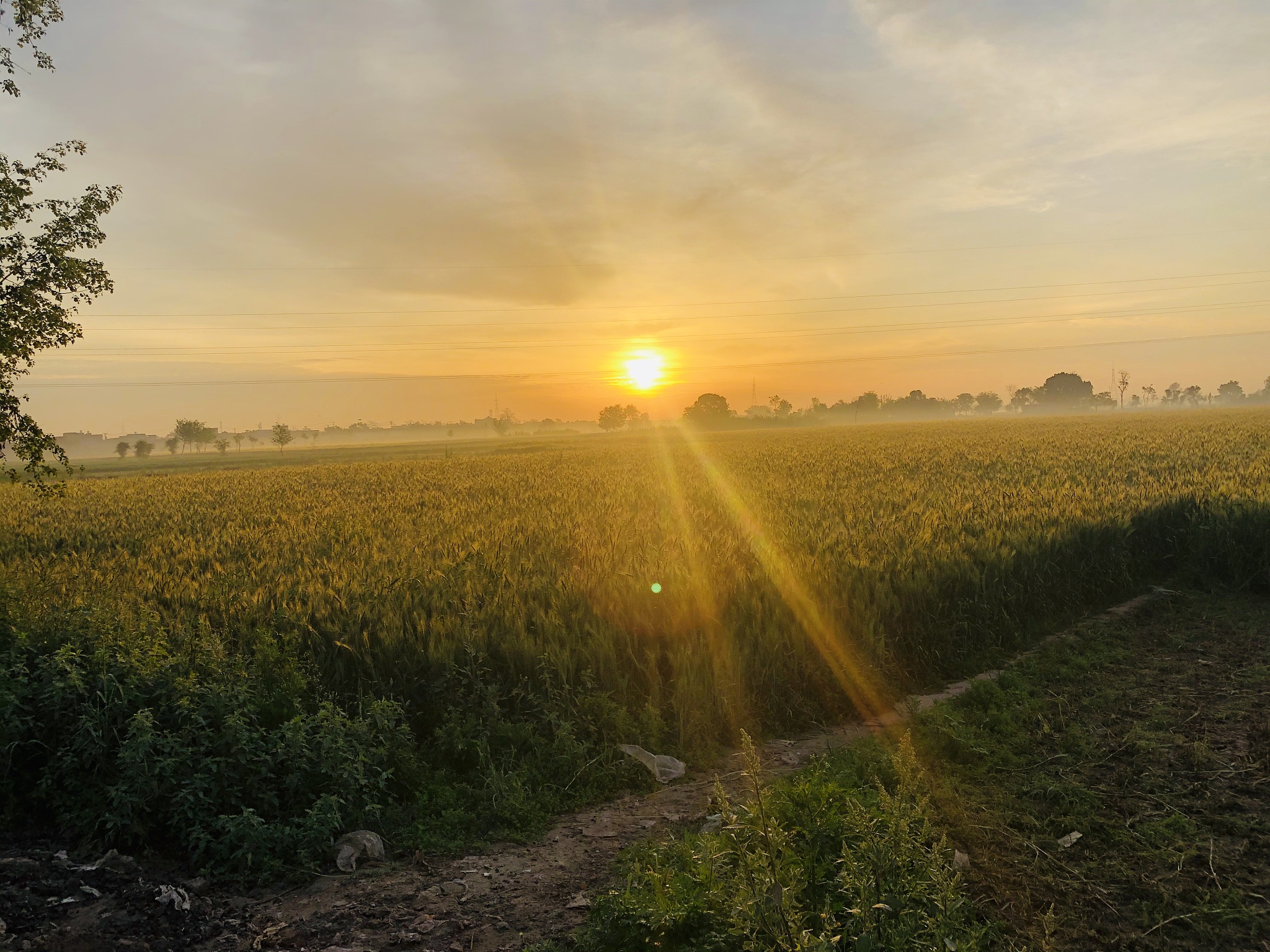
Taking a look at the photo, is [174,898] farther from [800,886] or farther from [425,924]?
[800,886]

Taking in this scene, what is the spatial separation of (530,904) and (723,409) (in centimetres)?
19414

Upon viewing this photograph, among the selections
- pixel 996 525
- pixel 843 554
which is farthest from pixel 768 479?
pixel 843 554

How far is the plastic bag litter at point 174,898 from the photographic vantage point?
4.68 meters

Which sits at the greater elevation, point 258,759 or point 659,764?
point 258,759

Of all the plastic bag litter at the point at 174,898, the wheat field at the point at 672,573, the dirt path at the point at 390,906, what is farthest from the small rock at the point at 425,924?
the wheat field at the point at 672,573

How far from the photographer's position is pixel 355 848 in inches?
211

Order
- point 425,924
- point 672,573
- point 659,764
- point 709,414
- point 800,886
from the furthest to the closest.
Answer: point 709,414
point 672,573
point 659,764
point 425,924
point 800,886

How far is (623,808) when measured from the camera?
5.99 metres

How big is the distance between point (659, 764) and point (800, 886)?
348 centimetres

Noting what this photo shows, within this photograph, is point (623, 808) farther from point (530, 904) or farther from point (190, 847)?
point (190, 847)

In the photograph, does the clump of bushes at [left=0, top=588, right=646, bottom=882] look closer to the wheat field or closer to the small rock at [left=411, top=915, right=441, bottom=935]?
the wheat field

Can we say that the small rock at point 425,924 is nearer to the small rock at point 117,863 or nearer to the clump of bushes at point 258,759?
the clump of bushes at point 258,759

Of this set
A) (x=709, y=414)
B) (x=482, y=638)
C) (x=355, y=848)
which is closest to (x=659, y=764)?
(x=482, y=638)

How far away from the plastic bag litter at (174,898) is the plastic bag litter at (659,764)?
3337mm
